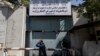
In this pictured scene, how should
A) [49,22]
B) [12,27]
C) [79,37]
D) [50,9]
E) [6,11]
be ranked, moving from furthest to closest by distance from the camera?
[49,22] → [79,37] → [50,9] → [6,11] → [12,27]

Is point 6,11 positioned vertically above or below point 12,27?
above

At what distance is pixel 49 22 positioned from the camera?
22.9 meters

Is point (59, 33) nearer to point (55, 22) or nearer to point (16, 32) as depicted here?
point (55, 22)

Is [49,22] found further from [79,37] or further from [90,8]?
[90,8]

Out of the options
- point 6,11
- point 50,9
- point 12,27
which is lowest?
point 12,27

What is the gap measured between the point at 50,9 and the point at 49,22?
1441mm

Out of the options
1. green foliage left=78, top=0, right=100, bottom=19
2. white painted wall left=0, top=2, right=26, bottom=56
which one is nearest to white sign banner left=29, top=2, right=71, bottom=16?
white painted wall left=0, top=2, right=26, bottom=56

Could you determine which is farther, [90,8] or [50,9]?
[50,9]

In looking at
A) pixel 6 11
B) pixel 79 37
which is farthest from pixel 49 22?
pixel 6 11

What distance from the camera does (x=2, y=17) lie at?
20.6 metres

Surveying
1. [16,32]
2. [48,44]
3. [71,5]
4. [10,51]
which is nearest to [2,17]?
[16,32]

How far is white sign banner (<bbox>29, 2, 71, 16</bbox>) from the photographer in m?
22.0

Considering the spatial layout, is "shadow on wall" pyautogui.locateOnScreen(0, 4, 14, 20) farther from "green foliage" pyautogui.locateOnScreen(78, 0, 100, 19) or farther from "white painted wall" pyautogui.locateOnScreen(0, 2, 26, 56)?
"green foliage" pyautogui.locateOnScreen(78, 0, 100, 19)

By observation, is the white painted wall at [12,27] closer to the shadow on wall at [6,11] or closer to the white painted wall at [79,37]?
the shadow on wall at [6,11]
